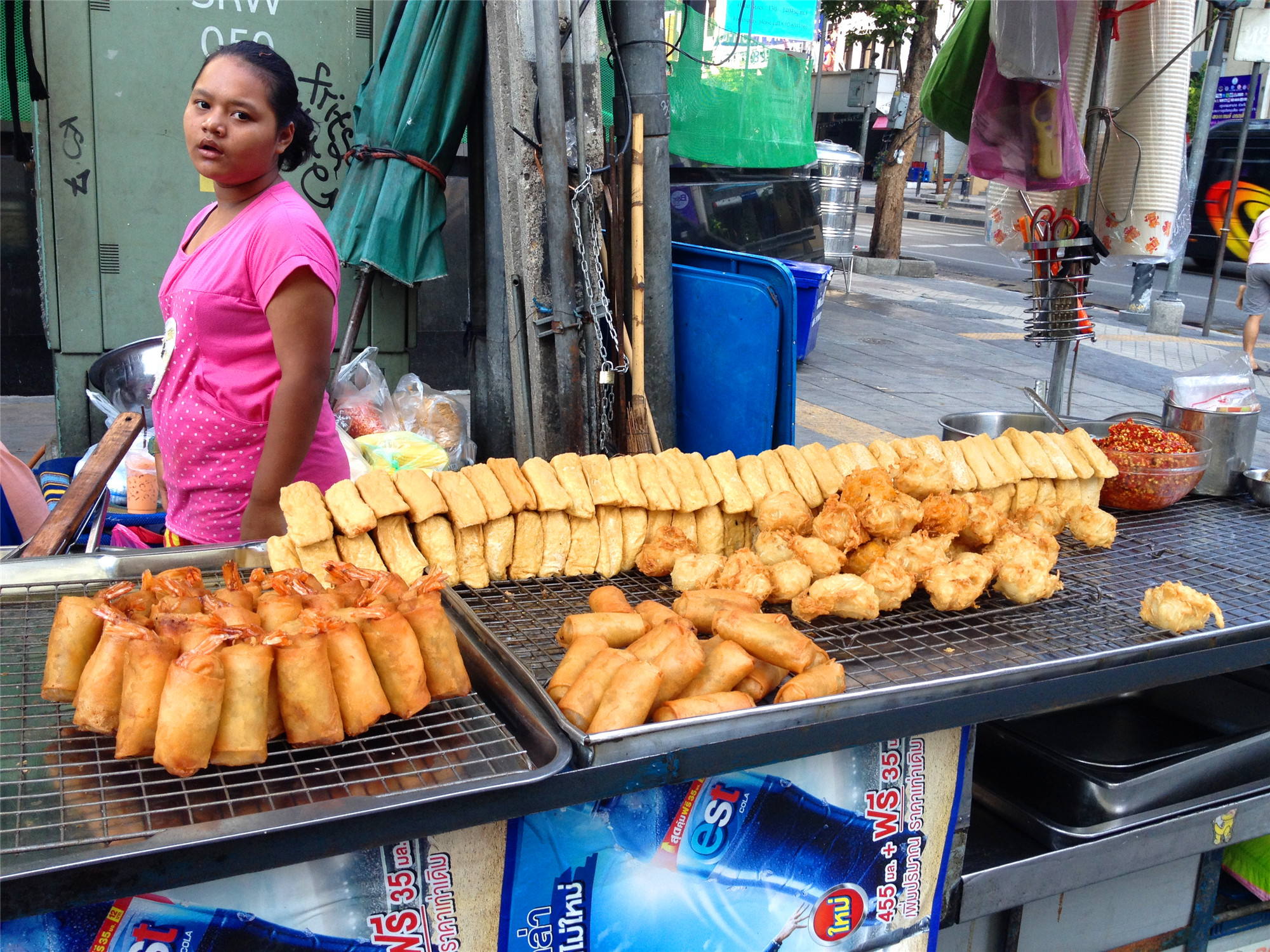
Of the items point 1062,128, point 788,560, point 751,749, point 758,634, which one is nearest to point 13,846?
point 751,749

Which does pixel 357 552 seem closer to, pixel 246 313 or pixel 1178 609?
pixel 246 313

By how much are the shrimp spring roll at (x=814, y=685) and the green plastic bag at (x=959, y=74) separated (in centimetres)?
298

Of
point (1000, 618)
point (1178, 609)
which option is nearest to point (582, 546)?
point (1000, 618)

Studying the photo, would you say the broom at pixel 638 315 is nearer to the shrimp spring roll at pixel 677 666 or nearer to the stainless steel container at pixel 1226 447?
the stainless steel container at pixel 1226 447

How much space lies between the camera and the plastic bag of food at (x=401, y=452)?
4.84 metres

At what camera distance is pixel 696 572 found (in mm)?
2447

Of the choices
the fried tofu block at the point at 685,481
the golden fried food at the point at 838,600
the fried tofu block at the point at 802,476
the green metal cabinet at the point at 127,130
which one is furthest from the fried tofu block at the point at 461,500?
the green metal cabinet at the point at 127,130

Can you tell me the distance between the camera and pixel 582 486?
8.39 feet

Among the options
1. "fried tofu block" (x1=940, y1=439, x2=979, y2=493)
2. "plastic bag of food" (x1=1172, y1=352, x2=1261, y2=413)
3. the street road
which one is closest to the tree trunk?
the street road

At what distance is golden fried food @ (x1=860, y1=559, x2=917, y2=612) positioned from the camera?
241 centimetres

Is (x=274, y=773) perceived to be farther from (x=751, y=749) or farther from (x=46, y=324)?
(x=46, y=324)

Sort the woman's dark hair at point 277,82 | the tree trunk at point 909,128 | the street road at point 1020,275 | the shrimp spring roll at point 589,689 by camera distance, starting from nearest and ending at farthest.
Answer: the shrimp spring roll at point 589,689 → the woman's dark hair at point 277,82 → the tree trunk at point 909,128 → the street road at point 1020,275

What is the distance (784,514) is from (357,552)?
1.10 m

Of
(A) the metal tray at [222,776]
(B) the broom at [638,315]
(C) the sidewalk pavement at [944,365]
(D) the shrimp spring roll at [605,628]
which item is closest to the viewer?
(A) the metal tray at [222,776]
